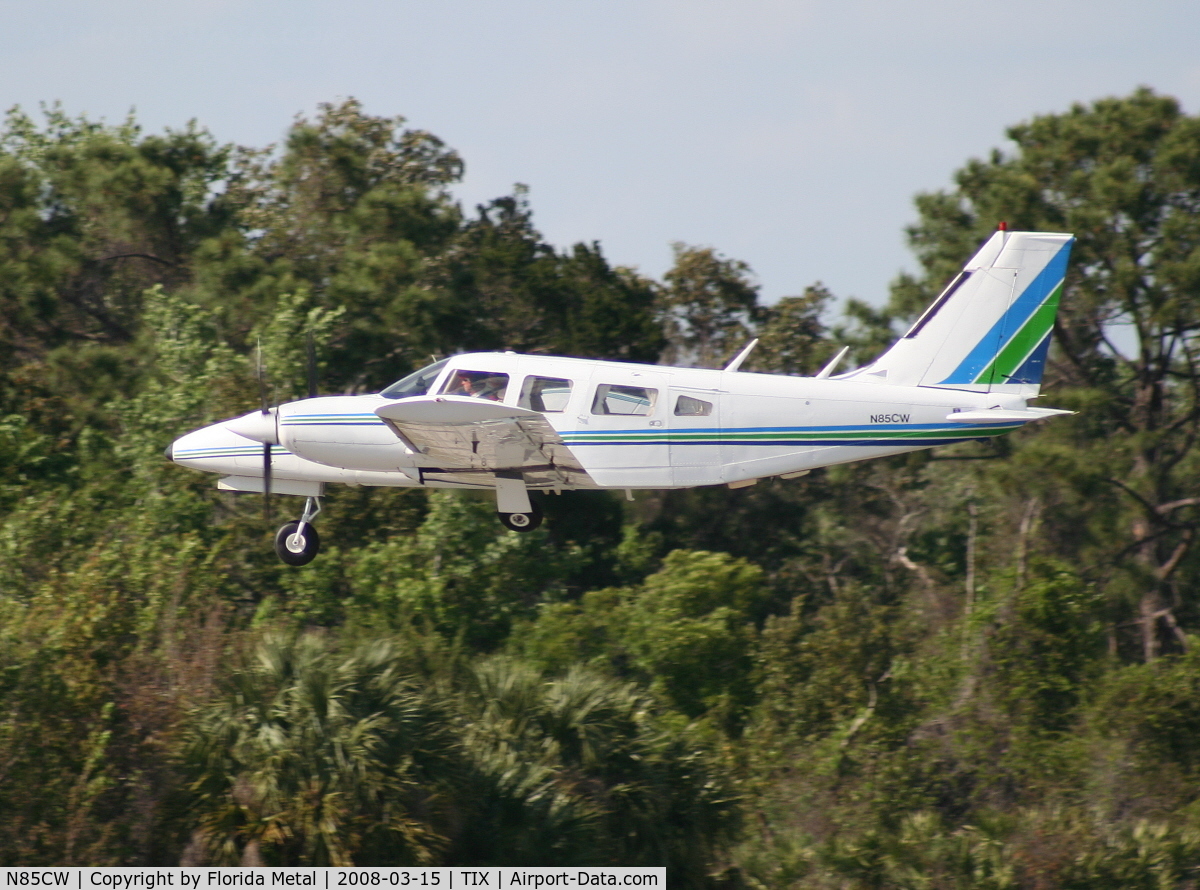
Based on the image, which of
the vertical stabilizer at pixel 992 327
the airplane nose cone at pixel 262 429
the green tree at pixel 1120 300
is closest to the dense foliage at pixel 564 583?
the green tree at pixel 1120 300

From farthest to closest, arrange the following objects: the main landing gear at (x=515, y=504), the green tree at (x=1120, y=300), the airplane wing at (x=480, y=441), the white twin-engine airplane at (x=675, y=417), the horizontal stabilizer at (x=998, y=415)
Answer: the green tree at (x=1120, y=300) < the main landing gear at (x=515, y=504) < the horizontal stabilizer at (x=998, y=415) < the white twin-engine airplane at (x=675, y=417) < the airplane wing at (x=480, y=441)

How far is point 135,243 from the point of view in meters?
35.1

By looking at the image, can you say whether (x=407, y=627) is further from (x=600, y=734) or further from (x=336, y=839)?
(x=336, y=839)

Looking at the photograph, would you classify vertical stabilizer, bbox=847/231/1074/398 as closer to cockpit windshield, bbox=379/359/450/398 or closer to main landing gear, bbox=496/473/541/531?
main landing gear, bbox=496/473/541/531

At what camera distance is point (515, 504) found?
626 inches

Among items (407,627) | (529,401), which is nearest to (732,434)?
(529,401)

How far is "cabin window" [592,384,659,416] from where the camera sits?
14906 millimetres

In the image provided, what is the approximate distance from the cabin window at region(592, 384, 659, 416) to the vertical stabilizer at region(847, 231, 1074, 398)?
2.65 metres

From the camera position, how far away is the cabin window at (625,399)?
1491 centimetres

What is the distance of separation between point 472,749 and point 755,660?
10466mm

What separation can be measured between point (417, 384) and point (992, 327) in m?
6.34

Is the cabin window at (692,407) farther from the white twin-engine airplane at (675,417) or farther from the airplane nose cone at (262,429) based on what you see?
the airplane nose cone at (262,429)

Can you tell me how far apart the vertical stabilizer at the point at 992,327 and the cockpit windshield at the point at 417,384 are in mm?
4706

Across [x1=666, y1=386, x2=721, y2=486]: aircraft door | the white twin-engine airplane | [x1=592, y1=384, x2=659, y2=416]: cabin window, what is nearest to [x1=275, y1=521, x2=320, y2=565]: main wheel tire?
the white twin-engine airplane
